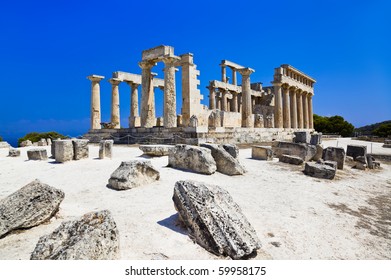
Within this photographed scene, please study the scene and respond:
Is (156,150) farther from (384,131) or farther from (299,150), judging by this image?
(384,131)

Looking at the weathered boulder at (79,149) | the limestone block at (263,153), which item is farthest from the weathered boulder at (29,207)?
the limestone block at (263,153)

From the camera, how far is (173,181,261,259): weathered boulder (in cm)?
331

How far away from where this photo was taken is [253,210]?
16.5ft

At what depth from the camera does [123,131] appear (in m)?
19.1

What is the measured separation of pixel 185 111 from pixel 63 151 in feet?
30.8

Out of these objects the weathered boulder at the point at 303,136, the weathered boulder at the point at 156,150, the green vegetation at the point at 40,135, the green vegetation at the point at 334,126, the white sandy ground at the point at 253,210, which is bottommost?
the white sandy ground at the point at 253,210

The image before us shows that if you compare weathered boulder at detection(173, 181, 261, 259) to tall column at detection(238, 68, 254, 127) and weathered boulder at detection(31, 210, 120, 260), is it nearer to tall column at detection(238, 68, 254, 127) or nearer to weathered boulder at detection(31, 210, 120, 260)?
weathered boulder at detection(31, 210, 120, 260)

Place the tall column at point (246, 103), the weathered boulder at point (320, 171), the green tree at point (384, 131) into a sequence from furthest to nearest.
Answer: the green tree at point (384, 131), the tall column at point (246, 103), the weathered boulder at point (320, 171)

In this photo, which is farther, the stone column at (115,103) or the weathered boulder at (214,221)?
the stone column at (115,103)

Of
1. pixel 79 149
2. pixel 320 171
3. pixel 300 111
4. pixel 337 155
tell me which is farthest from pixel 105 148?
pixel 300 111

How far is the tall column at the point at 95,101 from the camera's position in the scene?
2280cm

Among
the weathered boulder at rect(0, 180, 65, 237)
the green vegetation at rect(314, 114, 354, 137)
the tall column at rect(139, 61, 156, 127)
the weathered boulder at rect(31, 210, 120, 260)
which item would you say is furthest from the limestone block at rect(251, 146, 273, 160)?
the green vegetation at rect(314, 114, 354, 137)

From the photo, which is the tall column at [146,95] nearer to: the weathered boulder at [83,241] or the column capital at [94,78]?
the column capital at [94,78]

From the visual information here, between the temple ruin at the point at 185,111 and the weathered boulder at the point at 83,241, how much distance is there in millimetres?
11180
